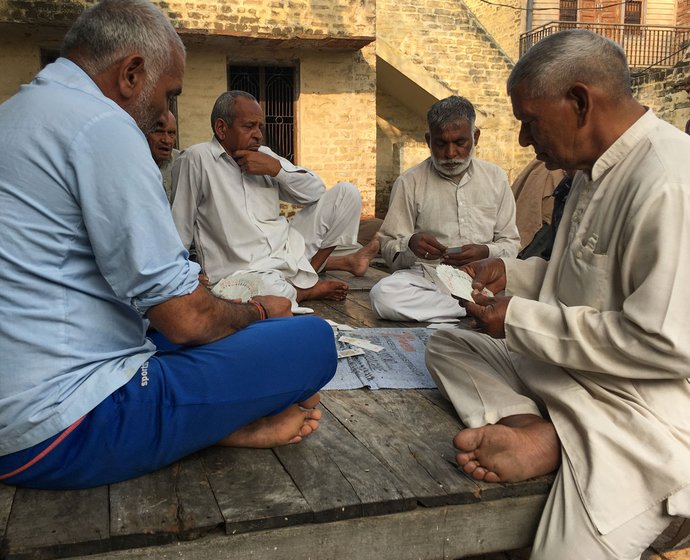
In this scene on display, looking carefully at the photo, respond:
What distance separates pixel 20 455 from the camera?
1797mm

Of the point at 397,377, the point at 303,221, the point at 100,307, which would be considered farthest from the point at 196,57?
the point at 100,307

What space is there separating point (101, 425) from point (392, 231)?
3301 millimetres

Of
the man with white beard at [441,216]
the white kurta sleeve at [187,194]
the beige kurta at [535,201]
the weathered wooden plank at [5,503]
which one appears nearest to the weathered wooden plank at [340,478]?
the weathered wooden plank at [5,503]

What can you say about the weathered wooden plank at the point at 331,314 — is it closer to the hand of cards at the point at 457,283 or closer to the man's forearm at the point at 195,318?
the hand of cards at the point at 457,283

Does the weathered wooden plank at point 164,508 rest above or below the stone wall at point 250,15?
below

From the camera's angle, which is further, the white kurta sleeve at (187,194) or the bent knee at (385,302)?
the white kurta sleeve at (187,194)

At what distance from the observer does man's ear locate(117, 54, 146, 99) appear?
72.0 inches

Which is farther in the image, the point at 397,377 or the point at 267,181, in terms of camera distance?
the point at 267,181

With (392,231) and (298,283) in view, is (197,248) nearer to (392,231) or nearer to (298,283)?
(298,283)

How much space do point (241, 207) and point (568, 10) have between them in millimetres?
21230

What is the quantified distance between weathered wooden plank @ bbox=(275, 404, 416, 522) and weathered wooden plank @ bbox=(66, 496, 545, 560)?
0.14 ft

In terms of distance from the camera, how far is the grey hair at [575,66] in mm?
2023

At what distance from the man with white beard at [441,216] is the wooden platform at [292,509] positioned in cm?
206

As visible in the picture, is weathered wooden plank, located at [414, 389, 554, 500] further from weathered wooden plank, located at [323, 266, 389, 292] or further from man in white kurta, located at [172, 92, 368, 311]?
weathered wooden plank, located at [323, 266, 389, 292]
